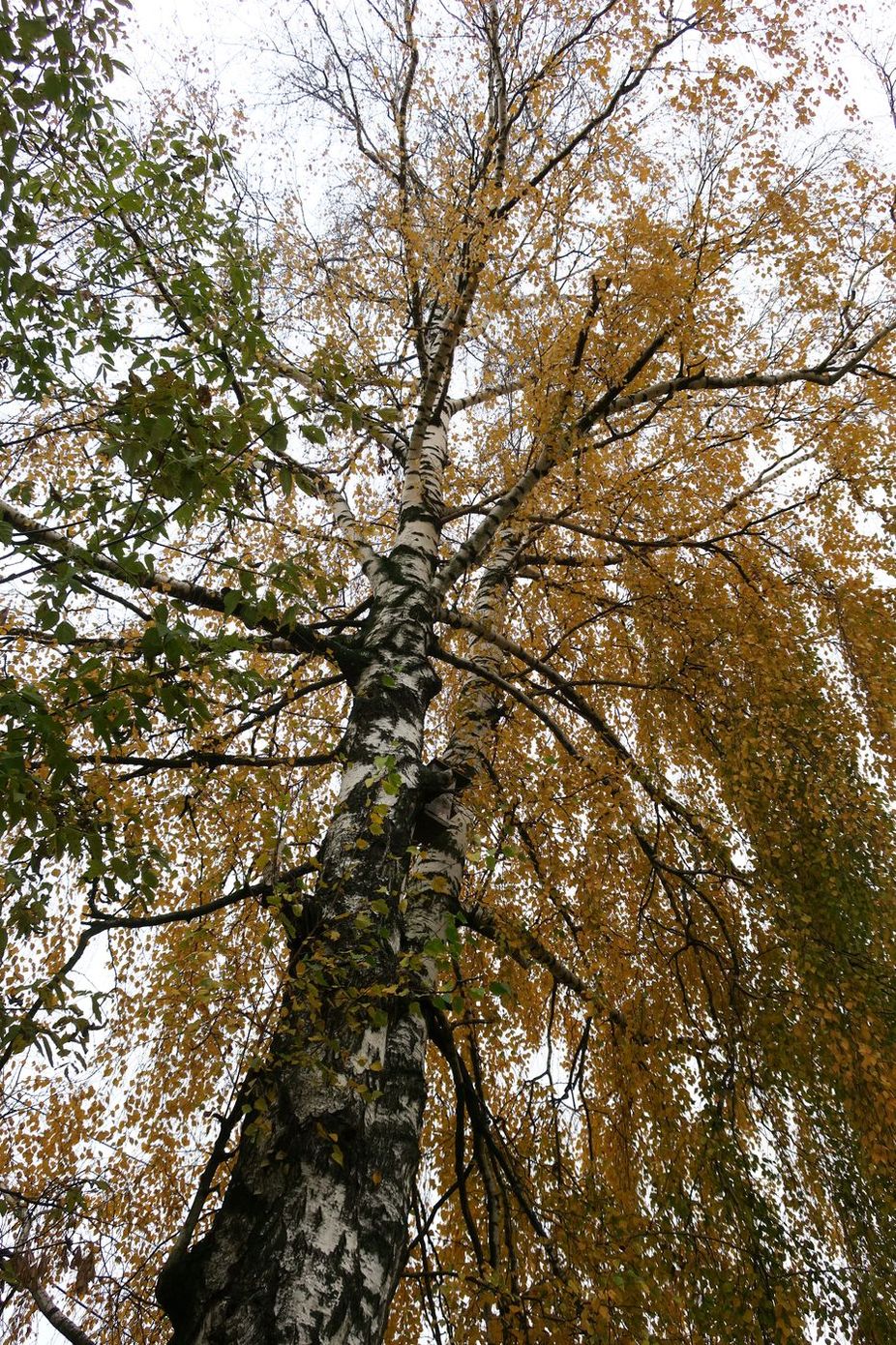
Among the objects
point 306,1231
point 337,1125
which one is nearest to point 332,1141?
point 337,1125

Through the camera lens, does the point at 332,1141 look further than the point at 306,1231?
Yes

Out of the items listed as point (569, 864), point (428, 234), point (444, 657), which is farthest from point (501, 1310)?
point (428, 234)

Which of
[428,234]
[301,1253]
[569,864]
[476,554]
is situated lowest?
[301,1253]

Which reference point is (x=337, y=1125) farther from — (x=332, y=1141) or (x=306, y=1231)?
(x=306, y=1231)

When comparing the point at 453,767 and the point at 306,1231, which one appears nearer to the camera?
the point at 306,1231

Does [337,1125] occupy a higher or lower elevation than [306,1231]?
Result: higher

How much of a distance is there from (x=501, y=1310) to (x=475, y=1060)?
3.42ft

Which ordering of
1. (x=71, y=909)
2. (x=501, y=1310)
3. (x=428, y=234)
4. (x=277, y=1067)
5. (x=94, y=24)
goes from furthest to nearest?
(x=428, y=234) < (x=71, y=909) < (x=501, y=1310) < (x=94, y=24) < (x=277, y=1067)

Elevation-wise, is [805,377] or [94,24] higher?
[805,377]

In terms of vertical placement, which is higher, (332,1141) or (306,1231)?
(332,1141)

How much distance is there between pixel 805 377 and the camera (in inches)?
213

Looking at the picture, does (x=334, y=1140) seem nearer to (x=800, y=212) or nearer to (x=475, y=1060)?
(x=475, y=1060)

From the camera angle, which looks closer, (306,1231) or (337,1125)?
(306,1231)

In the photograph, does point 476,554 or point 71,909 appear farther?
point 71,909
